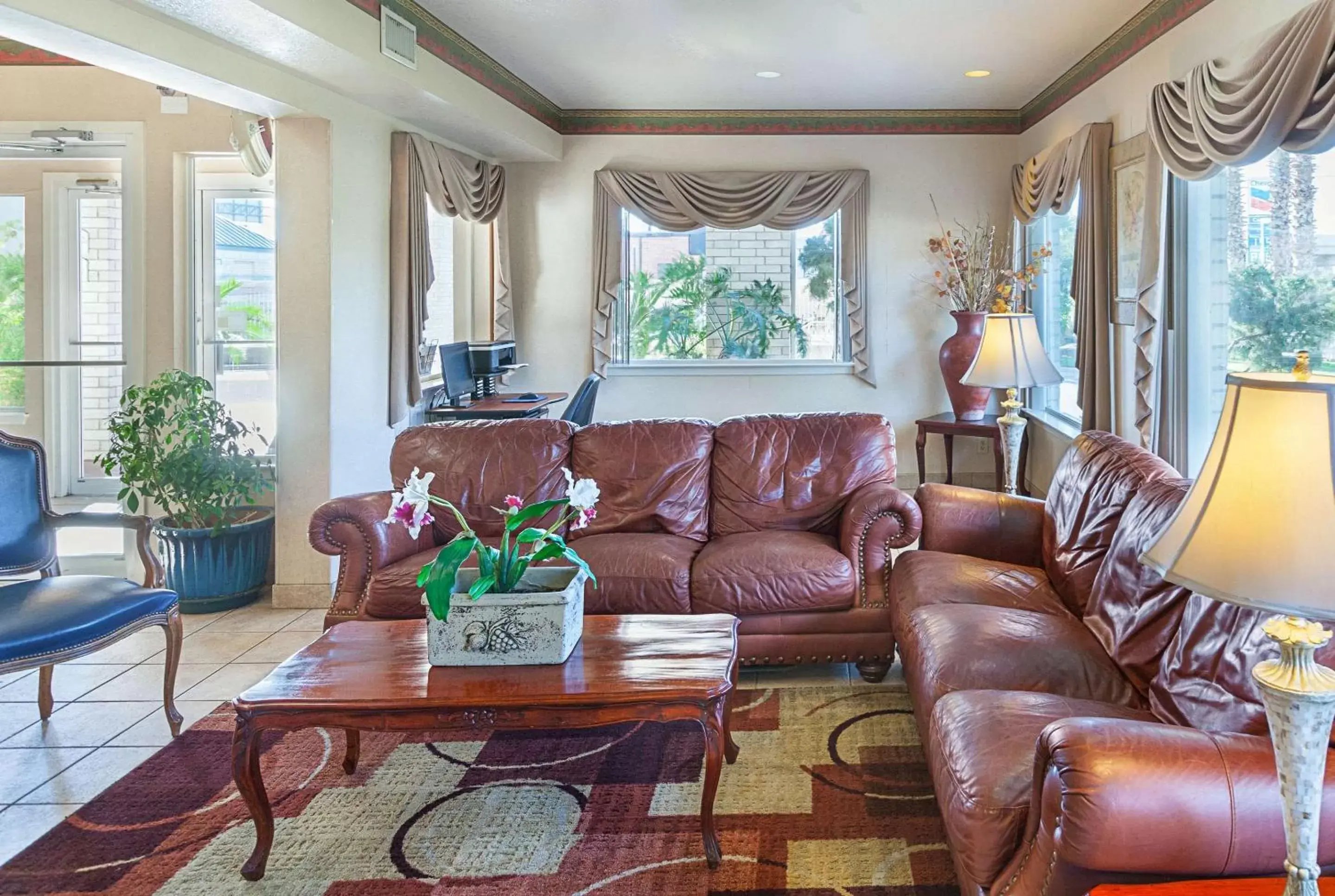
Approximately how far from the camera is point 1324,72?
2.91m

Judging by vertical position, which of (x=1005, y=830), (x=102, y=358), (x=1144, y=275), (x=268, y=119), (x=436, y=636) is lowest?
(x=1005, y=830)

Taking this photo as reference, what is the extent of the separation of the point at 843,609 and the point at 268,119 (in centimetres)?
337

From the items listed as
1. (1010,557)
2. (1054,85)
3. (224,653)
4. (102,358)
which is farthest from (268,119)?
(1054,85)

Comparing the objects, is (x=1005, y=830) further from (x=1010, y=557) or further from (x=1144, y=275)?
(x=1144, y=275)

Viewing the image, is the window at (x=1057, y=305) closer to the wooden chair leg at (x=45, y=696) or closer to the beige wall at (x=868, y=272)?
the beige wall at (x=868, y=272)

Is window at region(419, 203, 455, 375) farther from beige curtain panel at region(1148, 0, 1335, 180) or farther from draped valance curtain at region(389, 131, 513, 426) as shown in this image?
beige curtain panel at region(1148, 0, 1335, 180)

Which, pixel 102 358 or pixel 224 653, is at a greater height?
pixel 102 358

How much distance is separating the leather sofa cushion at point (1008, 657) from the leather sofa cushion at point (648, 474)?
4.26 ft

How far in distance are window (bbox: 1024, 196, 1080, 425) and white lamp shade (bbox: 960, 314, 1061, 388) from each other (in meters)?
1.88

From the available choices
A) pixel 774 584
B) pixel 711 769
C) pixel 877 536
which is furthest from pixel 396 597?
pixel 877 536

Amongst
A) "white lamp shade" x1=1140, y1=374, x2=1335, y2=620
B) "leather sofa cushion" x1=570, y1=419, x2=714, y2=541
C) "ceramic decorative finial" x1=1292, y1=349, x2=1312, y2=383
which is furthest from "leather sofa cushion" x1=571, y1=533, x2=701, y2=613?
"ceramic decorative finial" x1=1292, y1=349, x2=1312, y2=383

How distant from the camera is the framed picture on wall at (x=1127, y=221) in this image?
4.57 m

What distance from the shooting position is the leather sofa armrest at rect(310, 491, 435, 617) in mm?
3395

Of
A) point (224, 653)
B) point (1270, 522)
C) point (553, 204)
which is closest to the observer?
point (1270, 522)
